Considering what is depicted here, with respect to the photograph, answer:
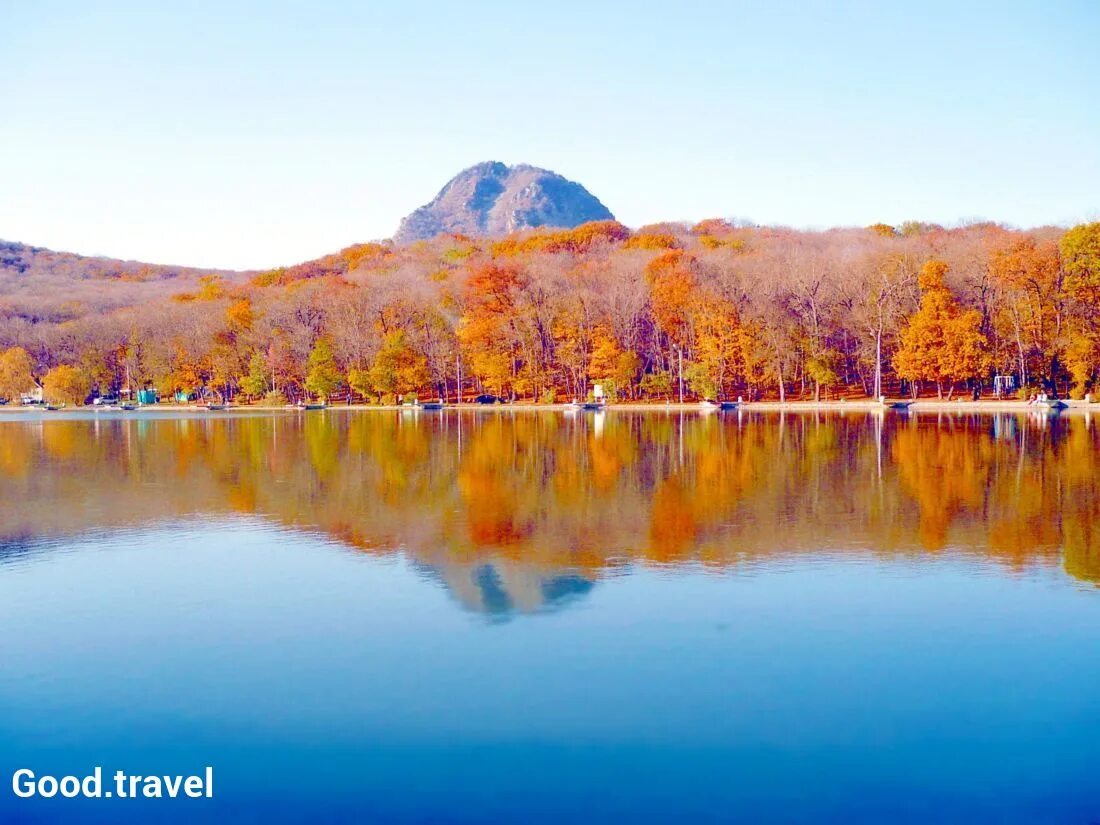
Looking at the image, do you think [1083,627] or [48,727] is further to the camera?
[1083,627]

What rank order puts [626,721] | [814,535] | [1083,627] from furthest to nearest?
[814,535], [1083,627], [626,721]

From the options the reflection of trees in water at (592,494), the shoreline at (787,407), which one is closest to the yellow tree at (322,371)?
the shoreline at (787,407)

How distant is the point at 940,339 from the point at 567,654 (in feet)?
185

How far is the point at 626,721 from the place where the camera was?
7180 mm

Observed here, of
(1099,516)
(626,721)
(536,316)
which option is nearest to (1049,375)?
(536,316)

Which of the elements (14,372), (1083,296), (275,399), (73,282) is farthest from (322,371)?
(73,282)

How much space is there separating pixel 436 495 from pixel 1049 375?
51438 millimetres

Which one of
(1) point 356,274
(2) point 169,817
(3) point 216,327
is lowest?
(2) point 169,817

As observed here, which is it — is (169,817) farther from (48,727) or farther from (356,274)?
(356,274)

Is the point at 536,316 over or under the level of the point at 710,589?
over

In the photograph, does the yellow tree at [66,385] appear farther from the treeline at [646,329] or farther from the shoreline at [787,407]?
the shoreline at [787,407]

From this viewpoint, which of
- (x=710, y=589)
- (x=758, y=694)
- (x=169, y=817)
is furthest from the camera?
(x=710, y=589)

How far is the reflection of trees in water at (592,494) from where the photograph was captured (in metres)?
13.3

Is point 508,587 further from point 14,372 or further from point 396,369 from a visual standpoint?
point 14,372
